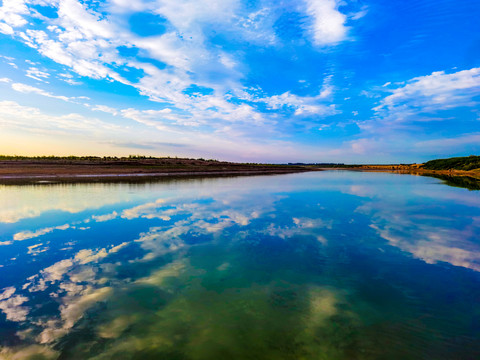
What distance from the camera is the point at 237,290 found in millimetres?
5734

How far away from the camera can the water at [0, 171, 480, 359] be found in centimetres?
396

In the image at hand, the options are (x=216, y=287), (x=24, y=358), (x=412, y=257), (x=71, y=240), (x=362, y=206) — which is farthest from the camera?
(x=362, y=206)

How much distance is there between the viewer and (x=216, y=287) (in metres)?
5.87

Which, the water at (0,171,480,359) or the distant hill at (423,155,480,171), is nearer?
the water at (0,171,480,359)

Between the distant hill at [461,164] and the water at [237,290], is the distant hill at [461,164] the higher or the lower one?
the higher one

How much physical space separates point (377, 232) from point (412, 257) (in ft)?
9.65

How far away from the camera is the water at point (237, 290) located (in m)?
3.96

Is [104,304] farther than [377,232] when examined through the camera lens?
No

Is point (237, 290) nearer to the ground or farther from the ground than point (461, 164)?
nearer to the ground

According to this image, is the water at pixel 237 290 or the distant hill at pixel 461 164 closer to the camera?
the water at pixel 237 290

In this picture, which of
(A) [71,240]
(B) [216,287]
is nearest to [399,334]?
(B) [216,287]

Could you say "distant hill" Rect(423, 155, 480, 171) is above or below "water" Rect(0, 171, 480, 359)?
above

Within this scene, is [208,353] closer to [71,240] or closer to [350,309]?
[350,309]

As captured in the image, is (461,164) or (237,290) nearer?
(237,290)
